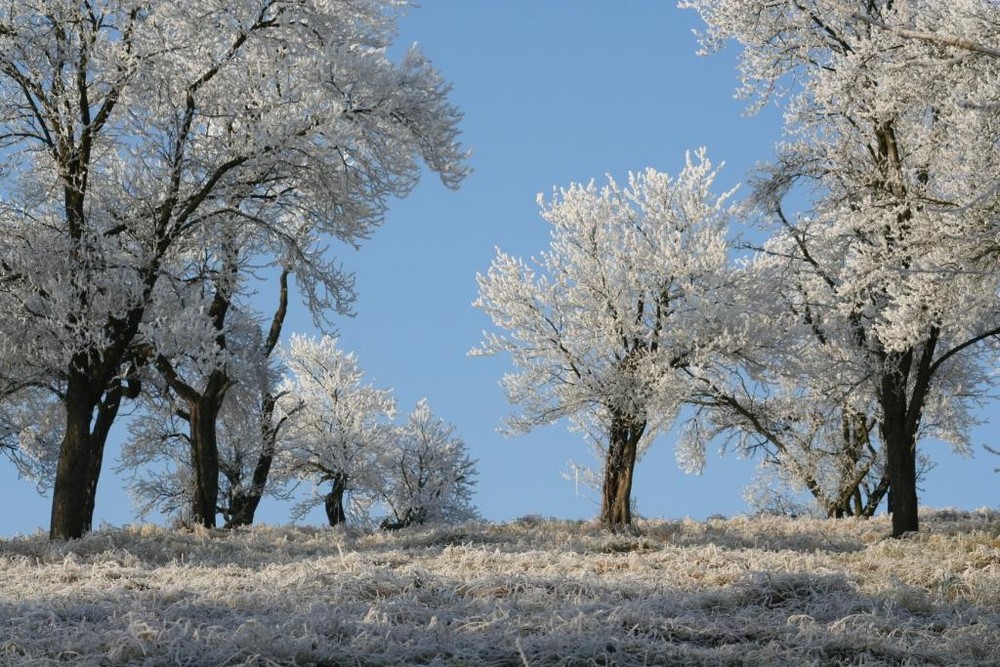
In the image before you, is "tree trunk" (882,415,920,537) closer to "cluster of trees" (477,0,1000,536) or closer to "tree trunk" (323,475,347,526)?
"cluster of trees" (477,0,1000,536)

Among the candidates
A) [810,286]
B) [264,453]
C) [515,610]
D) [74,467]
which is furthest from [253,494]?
[515,610]

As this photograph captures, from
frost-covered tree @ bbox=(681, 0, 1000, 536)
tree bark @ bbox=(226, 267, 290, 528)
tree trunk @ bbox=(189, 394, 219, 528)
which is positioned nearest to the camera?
frost-covered tree @ bbox=(681, 0, 1000, 536)

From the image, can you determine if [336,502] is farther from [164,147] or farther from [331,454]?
[164,147]

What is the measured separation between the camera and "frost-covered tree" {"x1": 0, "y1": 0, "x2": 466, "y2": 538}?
46.9ft

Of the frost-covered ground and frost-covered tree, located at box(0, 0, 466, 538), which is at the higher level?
frost-covered tree, located at box(0, 0, 466, 538)

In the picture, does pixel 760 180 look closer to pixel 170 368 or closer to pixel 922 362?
pixel 922 362

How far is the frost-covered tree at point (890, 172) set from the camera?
13117 millimetres

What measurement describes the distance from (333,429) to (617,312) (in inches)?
469

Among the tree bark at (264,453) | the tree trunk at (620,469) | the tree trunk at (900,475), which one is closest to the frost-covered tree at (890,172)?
the tree trunk at (900,475)

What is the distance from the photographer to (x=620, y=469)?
62.0ft

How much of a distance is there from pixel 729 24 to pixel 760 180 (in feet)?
8.72

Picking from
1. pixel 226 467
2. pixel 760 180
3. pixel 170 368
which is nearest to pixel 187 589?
pixel 170 368

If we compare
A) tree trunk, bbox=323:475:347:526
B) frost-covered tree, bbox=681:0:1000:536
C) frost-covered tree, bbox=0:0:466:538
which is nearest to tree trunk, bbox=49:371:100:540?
frost-covered tree, bbox=0:0:466:538

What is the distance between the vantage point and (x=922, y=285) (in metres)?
13.2
